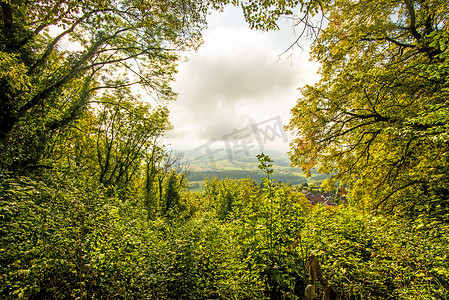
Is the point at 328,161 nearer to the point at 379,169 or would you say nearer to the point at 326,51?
the point at 379,169

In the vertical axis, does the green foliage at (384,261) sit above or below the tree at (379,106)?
below

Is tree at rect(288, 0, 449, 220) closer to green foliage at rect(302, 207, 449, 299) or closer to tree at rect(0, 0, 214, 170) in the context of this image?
green foliage at rect(302, 207, 449, 299)

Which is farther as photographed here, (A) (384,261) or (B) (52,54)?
(B) (52,54)

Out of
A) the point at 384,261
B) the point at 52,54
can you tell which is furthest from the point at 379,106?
the point at 52,54

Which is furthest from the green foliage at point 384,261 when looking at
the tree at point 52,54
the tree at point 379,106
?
the tree at point 52,54

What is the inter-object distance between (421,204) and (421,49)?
232 inches

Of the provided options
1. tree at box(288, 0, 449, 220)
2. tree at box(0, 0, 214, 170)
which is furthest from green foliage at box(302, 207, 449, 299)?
tree at box(0, 0, 214, 170)

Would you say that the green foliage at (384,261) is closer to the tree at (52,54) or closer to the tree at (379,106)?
the tree at (379,106)

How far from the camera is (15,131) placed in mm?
7383

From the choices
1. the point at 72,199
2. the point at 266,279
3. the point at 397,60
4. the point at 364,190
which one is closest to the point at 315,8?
the point at 397,60

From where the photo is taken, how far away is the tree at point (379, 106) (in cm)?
614

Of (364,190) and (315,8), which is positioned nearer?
(315,8)

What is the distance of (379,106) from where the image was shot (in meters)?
7.58

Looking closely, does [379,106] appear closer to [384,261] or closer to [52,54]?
[384,261]
